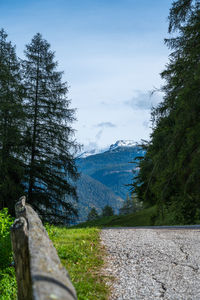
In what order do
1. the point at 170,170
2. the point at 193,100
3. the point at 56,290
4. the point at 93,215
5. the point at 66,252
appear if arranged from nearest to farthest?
the point at 56,290
the point at 66,252
the point at 193,100
the point at 170,170
the point at 93,215

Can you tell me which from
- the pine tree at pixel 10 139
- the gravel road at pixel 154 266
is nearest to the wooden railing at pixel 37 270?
the gravel road at pixel 154 266

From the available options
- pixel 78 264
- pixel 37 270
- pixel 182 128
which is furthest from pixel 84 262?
pixel 182 128

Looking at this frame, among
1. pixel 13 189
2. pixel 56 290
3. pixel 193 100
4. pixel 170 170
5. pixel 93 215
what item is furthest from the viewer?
pixel 93 215

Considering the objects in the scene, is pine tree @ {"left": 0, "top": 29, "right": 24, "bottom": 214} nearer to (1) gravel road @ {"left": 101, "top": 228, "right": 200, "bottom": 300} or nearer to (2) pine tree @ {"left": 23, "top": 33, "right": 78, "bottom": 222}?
(2) pine tree @ {"left": 23, "top": 33, "right": 78, "bottom": 222}

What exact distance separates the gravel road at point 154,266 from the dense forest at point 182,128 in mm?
3163

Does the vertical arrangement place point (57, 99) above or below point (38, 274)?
above

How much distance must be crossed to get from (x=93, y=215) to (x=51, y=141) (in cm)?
5960

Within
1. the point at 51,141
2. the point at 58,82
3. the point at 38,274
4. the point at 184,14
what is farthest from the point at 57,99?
the point at 38,274

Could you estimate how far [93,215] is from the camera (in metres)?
74.1

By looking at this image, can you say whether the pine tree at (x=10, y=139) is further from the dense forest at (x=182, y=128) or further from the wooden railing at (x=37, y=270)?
the wooden railing at (x=37, y=270)

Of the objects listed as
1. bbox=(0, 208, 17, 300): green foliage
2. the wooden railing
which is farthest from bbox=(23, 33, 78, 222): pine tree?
the wooden railing

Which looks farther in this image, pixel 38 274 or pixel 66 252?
pixel 66 252

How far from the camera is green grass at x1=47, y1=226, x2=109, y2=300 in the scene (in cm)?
366

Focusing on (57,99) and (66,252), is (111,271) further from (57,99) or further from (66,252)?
(57,99)
